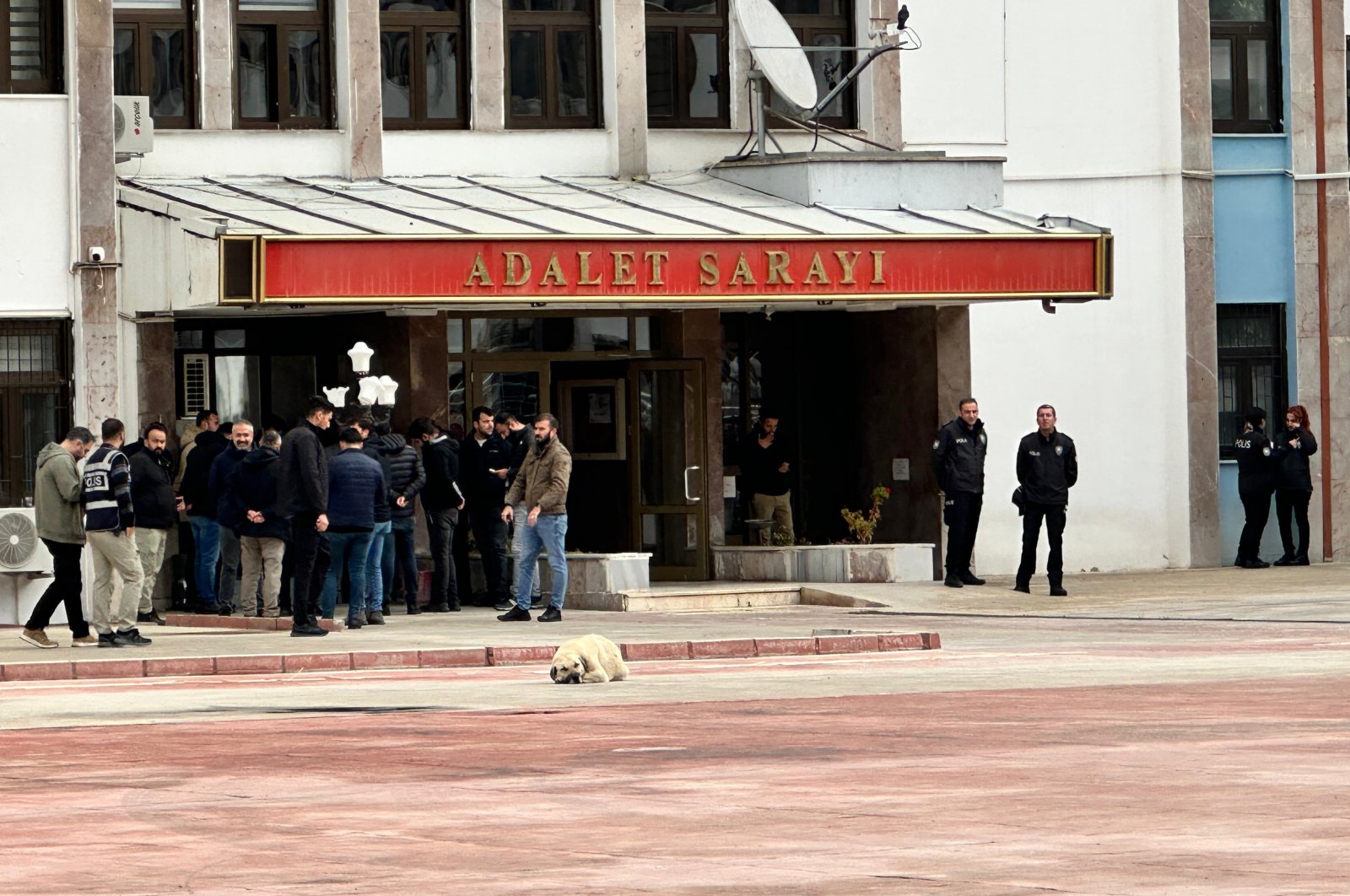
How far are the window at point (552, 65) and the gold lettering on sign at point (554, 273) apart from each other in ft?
12.3

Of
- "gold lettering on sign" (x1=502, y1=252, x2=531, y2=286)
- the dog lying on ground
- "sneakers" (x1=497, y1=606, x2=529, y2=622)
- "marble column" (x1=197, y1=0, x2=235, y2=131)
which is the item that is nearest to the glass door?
"gold lettering on sign" (x1=502, y1=252, x2=531, y2=286)

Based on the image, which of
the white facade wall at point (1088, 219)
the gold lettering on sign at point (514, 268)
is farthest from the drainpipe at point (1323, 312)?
the gold lettering on sign at point (514, 268)

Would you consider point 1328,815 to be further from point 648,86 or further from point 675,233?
point 648,86

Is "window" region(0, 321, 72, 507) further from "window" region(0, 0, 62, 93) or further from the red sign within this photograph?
the red sign

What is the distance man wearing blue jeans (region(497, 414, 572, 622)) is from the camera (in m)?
23.0

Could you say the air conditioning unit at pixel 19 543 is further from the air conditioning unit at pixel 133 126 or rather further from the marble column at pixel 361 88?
the marble column at pixel 361 88

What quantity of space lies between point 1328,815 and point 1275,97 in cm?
2342

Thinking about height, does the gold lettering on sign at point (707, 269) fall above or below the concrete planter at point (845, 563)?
above

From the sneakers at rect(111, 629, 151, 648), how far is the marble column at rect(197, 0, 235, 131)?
28.0ft

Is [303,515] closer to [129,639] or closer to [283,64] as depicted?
[129,639]

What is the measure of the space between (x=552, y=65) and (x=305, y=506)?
371 inches

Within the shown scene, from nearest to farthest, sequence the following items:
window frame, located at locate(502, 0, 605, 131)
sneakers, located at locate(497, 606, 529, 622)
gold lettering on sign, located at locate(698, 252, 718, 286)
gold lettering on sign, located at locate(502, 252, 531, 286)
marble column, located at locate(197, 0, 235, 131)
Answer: sneakers, located at locate(497, 606, 529, 622), gold lettering on sign, located at locate(502, 252, 531, 286), gold lettering on sign, located at locate(698, 252, 718, 286), marble column, located at locate(197, 0, 235, 131), window frame, located at locate(502, 0, 605, 131)

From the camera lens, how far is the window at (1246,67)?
31.6m

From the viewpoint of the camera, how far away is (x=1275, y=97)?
1249 inches
